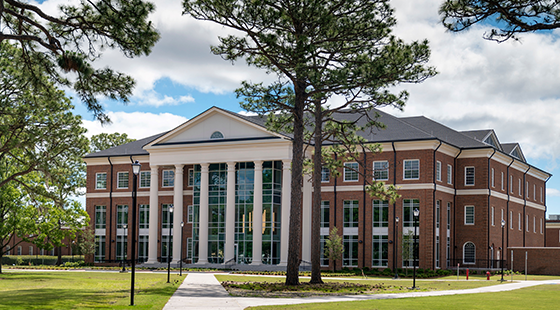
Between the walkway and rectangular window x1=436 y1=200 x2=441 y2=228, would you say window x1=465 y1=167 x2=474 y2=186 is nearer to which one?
rectangular window x1=436 y1=200 x2=441 y2=228

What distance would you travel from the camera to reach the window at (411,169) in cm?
4938

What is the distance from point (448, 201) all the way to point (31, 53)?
3748 centimetres

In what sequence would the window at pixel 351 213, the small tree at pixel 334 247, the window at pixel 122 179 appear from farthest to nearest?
the window at pixel 122 179
the window at pixel 351 213
the small tree at pixel 334 247

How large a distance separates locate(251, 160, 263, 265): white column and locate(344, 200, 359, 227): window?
22.3 ft

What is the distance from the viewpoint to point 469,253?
5197cm

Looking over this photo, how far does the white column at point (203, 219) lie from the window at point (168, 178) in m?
5.07

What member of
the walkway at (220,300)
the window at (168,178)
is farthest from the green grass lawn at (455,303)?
the window at (168,178)

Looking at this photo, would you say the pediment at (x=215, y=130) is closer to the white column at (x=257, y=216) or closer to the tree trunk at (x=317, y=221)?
the white column at (x=257, y=216)

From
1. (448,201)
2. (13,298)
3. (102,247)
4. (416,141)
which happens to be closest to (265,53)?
(13,298)

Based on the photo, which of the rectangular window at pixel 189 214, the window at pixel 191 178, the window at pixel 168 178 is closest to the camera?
the rectangular window at pixel 189 214

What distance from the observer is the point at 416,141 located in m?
48.8

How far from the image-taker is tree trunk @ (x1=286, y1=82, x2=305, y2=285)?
30225 mm

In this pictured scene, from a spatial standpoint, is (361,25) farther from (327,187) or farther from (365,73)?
(327,187)

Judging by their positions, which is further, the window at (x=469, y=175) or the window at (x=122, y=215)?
the window at (x=122, y=215)
